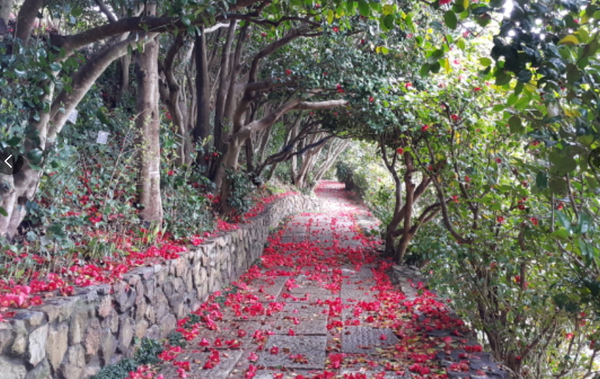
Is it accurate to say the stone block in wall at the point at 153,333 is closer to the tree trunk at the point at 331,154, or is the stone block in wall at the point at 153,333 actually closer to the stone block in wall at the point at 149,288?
the stone block in wall at the point at 149,288

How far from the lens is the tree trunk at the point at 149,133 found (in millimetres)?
5191

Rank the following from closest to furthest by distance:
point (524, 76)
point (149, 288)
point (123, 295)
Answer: point (524, 76) < point (123, 295) < point (149, 288)

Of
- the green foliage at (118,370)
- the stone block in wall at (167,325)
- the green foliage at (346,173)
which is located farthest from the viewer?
the green foliage at (346,173)

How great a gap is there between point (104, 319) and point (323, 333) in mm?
2079

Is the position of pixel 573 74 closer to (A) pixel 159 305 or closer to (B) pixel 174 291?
(A) pixel 159 305

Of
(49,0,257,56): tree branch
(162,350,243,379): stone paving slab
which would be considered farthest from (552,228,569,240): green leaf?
(49,0,257,56): tree branch

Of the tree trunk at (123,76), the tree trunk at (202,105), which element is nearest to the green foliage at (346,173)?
the tree trunk at (123,76)

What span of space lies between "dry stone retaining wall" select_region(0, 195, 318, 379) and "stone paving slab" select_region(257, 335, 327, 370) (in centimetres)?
100

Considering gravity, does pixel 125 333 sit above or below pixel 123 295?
below

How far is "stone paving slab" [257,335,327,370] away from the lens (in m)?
3.78

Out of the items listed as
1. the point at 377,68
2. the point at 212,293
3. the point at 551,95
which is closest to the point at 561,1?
the point at 551,95

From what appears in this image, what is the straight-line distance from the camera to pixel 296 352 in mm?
4043

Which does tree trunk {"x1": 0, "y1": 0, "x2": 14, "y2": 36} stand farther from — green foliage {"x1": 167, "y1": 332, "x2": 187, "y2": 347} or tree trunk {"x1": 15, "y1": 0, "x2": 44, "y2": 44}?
green foliage {"x1": 167, "y1": 332, "x2": 187, "y2": 347}

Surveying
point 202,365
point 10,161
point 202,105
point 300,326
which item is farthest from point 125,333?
point 202,105
